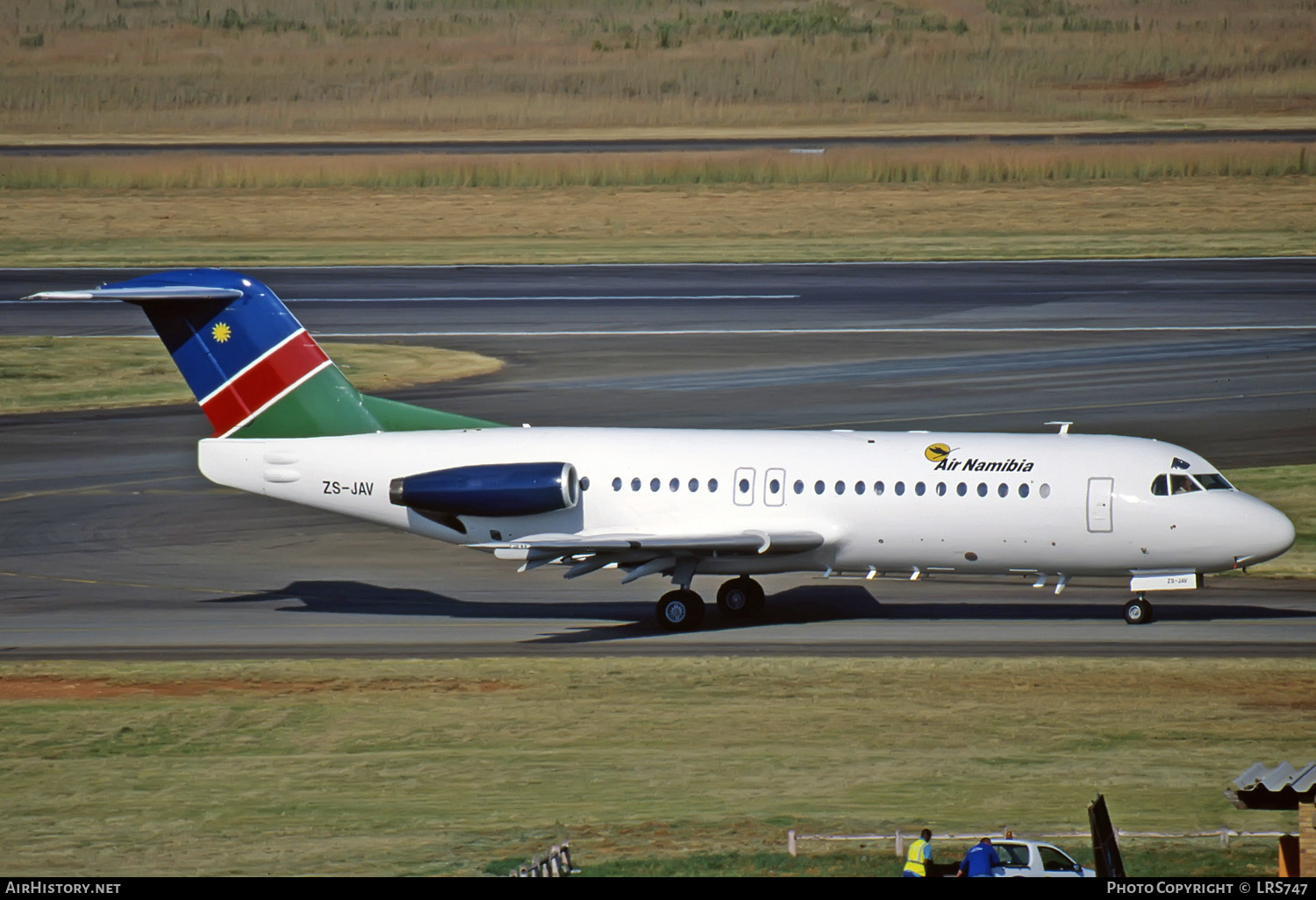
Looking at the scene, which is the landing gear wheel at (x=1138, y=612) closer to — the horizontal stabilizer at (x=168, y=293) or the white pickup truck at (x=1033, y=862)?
the white pickup truck at (x=1033, y=862)

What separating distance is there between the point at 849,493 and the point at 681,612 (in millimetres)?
3738

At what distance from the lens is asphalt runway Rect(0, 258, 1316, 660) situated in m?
32.3

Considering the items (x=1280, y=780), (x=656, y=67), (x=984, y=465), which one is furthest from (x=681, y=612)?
(x=656, y=67)

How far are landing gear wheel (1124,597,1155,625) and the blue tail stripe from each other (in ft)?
53.1

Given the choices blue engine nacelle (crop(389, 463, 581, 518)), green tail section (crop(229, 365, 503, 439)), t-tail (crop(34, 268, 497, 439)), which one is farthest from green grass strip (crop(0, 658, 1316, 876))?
t-tail (crop(34, 268, 497, 439))

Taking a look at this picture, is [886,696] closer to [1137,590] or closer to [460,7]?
[1137,590]

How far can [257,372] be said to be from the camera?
110 feet

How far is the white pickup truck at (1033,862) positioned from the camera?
54.9ft

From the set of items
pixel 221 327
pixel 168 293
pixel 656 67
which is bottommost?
pixel 221 327

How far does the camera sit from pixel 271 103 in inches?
5458

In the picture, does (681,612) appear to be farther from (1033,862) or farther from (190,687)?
(1033,862)

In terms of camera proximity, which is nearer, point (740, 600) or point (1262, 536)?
point (1262, 536)
